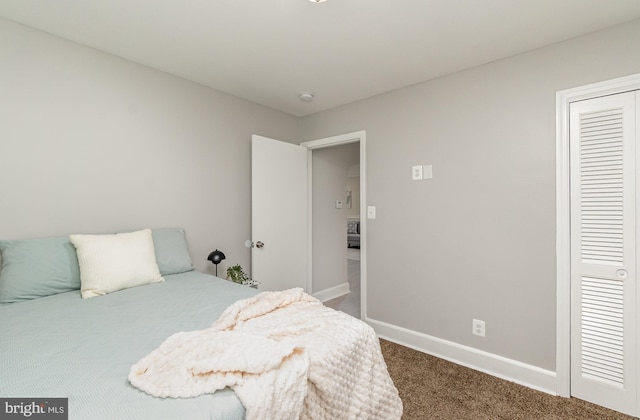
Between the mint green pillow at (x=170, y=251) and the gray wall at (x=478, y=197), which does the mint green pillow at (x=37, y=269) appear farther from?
the gray wall at (x=478, y=197)

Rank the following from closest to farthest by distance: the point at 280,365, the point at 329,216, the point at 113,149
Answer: the point at 280,365 → the point at 113,149 → the point at 329,216

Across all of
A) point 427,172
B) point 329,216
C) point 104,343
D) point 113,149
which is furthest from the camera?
point 329,216

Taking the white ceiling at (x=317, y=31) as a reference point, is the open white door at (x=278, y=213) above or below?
below

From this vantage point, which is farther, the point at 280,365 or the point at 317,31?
the point at 317,31

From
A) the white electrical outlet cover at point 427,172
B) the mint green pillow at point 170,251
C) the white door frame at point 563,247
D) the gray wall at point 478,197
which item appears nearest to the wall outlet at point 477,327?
the gray wall at point 478,197

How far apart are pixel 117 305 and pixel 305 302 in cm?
102

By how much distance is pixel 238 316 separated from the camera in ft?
4.33

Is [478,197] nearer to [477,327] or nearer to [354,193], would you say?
[477,327]

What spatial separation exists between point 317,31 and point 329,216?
2437 mm

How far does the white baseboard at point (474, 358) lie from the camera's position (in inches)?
80.0

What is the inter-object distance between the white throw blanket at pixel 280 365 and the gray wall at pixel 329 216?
92.9 inches

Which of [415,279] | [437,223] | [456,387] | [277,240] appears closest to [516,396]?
[456,387]

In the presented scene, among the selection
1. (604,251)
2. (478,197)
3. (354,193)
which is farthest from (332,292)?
(354,193)

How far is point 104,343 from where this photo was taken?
1.15 meters
